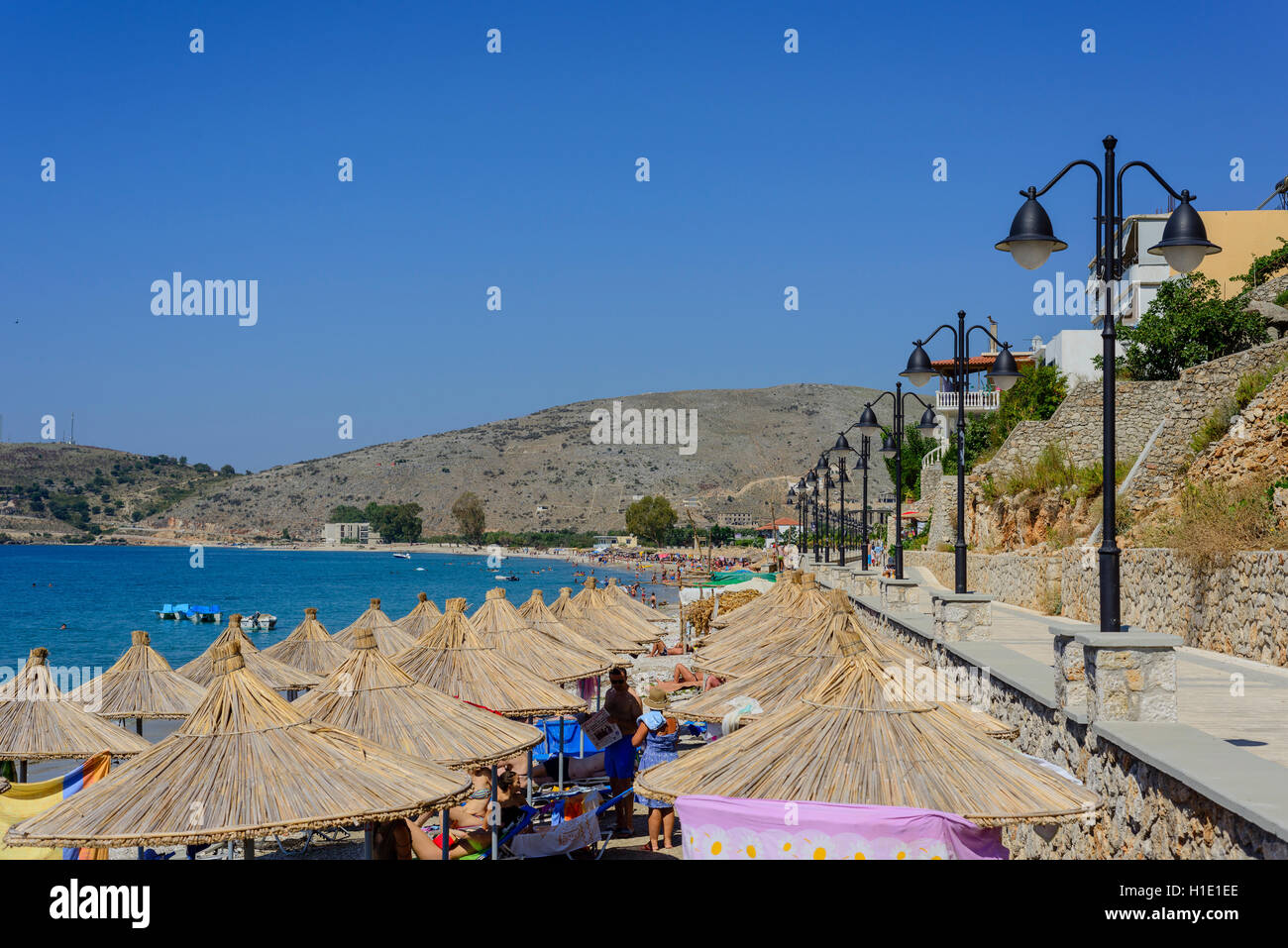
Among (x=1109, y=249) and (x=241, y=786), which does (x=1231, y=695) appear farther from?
(x=241, y=786)

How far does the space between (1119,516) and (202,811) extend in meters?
17.7

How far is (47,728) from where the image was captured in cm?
1013

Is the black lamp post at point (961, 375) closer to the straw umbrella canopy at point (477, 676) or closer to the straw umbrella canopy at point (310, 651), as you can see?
the straw umbrella canopy at point (477, 676)

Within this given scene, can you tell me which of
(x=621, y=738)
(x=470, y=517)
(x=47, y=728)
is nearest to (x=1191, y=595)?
(x=621, y=738)

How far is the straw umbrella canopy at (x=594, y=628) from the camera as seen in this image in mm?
19203

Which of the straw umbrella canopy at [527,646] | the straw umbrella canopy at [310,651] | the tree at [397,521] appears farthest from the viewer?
the tree at [397,521]

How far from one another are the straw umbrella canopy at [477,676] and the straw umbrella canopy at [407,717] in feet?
5.50

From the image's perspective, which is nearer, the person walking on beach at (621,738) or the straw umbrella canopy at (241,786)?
the straw umbrella canopy at (241,786)

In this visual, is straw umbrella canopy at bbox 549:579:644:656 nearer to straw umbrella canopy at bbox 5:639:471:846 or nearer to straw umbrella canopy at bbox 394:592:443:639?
straw umbrella canopy at bbox 394:592:443:639

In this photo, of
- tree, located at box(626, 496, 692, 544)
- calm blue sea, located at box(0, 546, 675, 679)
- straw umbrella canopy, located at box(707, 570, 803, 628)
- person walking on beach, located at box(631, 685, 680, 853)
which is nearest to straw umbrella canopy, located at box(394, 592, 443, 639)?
straw umbrella canopy, located at box(707, 570, 803, 628)

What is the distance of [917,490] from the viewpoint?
5219 centimetres

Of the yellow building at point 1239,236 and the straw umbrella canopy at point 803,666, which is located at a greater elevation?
the yellow building at point 1239,236

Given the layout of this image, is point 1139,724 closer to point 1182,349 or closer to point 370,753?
point 370,753

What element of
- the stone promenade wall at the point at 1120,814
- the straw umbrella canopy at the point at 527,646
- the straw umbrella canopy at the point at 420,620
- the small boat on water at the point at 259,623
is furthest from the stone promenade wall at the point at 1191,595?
the small boat on water at the point at 259,623
